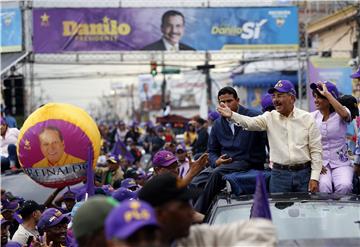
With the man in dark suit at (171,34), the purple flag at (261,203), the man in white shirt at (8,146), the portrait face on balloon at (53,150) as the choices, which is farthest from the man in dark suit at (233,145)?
the man in dark suit at (171,34)

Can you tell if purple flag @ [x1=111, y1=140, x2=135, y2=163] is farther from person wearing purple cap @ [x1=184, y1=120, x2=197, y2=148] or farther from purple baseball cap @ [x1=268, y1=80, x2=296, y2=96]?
purple baseball cap @ [x1=268, y1=80, x2=296, y2=96]

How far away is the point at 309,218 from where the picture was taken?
16.8 ft

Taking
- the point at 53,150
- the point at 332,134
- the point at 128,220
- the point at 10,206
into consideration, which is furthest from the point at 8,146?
the point at 128,220

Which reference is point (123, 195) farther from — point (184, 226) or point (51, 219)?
point (184, 226)

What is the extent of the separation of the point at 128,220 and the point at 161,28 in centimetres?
2377

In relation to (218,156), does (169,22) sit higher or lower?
higher

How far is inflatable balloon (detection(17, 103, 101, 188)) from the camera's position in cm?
676

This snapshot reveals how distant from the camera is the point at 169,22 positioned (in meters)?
26.2

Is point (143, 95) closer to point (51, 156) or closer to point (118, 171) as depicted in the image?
point (118, 171)

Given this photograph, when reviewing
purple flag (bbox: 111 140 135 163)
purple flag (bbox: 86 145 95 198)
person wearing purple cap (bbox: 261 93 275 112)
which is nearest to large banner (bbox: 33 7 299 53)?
purple flag (bbox: 111 140 135 163)

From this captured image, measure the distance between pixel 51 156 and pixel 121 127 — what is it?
855 inches

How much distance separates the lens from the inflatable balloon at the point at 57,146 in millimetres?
6758

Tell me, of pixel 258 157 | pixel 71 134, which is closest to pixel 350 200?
pixel 258 157

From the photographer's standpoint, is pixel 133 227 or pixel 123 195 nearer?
pixel 133 227
